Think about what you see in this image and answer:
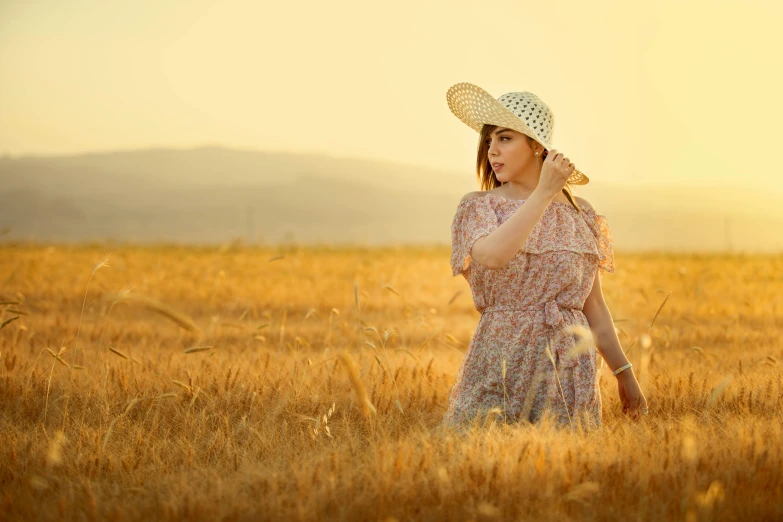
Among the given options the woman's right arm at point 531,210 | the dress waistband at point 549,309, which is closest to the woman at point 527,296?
the dress waistband at point 549,309

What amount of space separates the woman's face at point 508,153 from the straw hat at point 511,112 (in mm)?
67

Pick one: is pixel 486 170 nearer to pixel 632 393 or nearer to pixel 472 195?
pixel 472 195

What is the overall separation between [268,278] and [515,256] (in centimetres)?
994

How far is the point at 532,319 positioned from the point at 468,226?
20.0 inches

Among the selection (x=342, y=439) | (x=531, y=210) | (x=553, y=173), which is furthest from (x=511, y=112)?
(x=342, y=439)

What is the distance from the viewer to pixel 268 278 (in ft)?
42.8

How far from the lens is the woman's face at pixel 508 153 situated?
347 centimetres

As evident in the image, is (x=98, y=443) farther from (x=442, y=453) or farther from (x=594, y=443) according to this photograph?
(x=594, y=443)

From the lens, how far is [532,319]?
11.5 feet

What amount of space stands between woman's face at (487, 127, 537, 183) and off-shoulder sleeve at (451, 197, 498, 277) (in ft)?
0.50

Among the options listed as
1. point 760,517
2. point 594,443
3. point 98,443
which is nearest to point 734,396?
point 594,443

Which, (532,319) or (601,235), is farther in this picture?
(601,235)

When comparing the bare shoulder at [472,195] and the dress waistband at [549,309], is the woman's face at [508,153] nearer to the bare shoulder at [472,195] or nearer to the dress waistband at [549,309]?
the bare shoulder at [472,195]

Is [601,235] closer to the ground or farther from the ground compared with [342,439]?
farther from the ground
